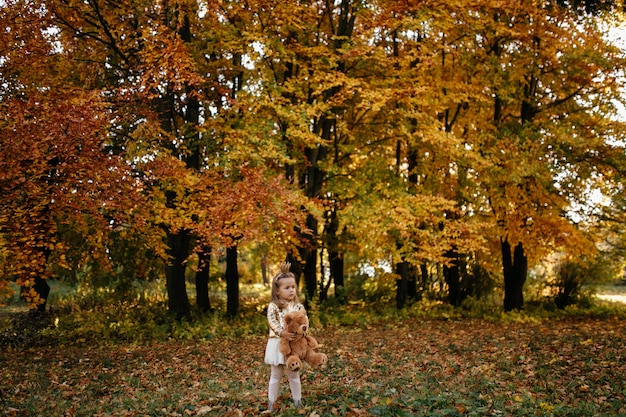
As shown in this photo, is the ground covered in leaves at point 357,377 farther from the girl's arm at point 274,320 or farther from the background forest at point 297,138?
the background forest at point 297,138

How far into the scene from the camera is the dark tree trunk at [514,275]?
60.1 feet

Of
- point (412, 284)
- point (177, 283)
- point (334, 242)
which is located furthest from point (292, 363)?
point (412, 284)

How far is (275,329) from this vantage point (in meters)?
6.14

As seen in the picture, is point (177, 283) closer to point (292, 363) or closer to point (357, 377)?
point (357, 377)

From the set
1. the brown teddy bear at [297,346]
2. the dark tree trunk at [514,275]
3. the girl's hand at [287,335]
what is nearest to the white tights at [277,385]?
the brown teddy bear at [297,346]

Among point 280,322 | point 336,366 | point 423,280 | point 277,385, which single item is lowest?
point 336,366

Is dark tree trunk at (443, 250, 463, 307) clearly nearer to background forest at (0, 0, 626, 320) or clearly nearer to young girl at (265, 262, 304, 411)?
background forest at (0, 0, 626, 320)

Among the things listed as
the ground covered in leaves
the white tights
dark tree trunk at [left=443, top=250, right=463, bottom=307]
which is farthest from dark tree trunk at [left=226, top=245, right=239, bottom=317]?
the white tights

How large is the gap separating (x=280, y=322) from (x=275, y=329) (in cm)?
9

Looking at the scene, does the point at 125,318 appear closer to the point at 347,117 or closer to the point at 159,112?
the point at 159,112

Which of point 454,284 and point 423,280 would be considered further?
point 423,280

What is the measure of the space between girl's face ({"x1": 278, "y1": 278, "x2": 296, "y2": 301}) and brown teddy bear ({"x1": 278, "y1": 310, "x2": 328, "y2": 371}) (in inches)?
7.8

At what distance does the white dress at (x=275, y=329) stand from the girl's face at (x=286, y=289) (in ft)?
0.35

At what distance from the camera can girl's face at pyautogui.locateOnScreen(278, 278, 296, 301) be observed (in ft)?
20.3
